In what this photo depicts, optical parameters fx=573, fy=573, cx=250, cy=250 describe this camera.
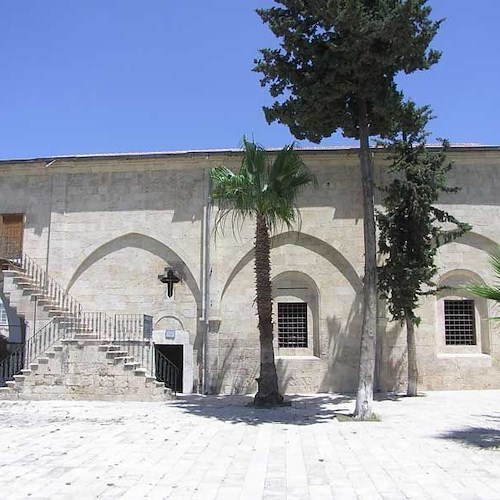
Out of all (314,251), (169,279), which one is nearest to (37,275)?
(169,279)

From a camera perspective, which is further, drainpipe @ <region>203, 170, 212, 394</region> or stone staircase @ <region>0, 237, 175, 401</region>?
drainpipe @ <region>203, 170, 212, 394</region>

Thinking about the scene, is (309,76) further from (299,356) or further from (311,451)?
(299,356)

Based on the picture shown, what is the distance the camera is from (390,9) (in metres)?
12.8

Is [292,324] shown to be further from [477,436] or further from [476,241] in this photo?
[477,436]

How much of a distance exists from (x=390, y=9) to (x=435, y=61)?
1.84 m

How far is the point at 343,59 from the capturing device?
43.5 ft

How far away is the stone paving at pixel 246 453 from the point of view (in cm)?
707

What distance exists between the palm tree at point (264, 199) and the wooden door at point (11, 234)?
30.6 feet

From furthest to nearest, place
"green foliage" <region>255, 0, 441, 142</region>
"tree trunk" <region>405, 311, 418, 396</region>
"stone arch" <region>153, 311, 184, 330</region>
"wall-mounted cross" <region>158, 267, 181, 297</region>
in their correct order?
→ 1. "wall-mounted cross" <region>158, 267, 181, 297</region>
2. "stone arch" <region>153, 311, 184, 330</region>
3. "tree trunk" <region>405, 311, 418, 396</region>
4. "green foliage" <region>255, 0, 441, 142</region>

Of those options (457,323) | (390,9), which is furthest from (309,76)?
(457,323)

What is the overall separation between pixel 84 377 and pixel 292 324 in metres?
7.34

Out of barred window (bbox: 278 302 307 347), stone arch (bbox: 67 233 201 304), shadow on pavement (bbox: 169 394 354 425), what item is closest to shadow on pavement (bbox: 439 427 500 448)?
shadow on pavement (bbox: 169 394 354 425)

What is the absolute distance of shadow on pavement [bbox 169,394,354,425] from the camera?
44.1 feet

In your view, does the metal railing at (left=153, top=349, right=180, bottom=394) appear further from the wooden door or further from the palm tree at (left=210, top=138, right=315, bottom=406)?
the wooden door
